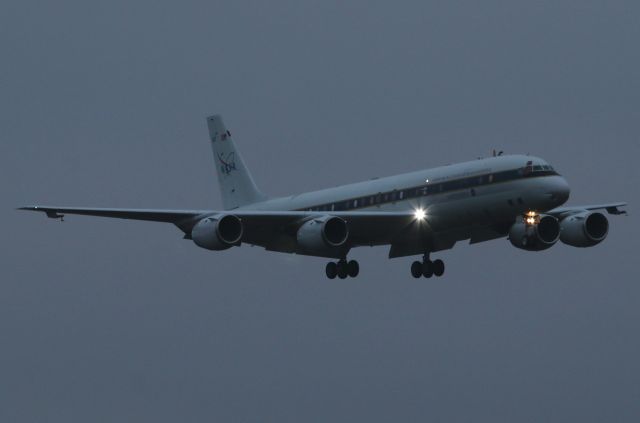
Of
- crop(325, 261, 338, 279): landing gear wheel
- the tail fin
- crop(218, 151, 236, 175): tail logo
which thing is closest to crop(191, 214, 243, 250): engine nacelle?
crop(325, 261, 338, 279): landing gear wheel

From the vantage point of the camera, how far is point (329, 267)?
7456 centimetres

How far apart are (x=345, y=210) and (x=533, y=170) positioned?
1029cm

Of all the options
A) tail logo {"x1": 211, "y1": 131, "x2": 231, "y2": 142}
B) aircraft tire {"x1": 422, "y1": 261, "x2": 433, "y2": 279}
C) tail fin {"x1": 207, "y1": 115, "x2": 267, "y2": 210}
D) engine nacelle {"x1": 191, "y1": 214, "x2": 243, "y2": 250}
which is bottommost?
engine nacelle {"x1": 191, "y1": 214, "x2": 243, "y2": 250}

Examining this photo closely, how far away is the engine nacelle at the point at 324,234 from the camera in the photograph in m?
69.2

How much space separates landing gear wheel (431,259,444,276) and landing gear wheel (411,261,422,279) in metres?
0.65

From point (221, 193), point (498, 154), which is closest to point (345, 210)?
point (498, 154)

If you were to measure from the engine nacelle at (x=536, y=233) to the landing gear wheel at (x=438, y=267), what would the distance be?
19.3ft

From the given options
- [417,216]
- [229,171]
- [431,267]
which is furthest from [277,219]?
[229,171]

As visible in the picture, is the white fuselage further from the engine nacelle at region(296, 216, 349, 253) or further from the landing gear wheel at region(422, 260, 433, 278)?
the landing gear wheel at region(422, 260, 433, 278)

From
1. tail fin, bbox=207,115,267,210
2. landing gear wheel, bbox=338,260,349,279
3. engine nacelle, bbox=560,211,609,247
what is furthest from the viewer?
tail fin, bbox=207,115,267,210

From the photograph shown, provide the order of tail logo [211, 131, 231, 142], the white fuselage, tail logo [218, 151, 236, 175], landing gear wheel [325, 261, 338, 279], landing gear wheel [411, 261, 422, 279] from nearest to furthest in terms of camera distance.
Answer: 1. the white fuselage
2. landing gear wheel [325, 261, 338, 279]
3. landing gear wheel [411, 261, 422, 279]
4. tail logo [218, 151, 236, 175]
5. tail logo [211, 131, 231, 142]

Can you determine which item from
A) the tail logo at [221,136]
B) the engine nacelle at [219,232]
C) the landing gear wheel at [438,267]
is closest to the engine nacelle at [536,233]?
the landing gear wheel at [438,267]

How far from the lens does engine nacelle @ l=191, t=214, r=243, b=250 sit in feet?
228

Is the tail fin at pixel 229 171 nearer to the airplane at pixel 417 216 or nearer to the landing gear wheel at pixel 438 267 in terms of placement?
the airplane at pixel 417 216
